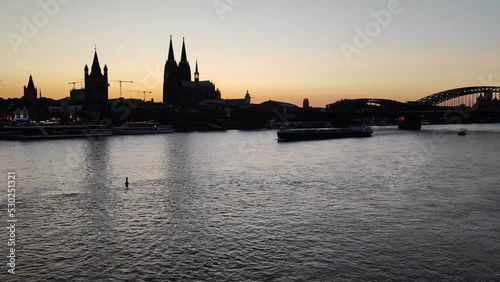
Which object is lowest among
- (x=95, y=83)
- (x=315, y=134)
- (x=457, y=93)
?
(x=315, y=134)

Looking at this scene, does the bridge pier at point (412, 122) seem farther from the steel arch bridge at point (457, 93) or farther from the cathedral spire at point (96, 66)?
the cathedral spire at point (96, 66)

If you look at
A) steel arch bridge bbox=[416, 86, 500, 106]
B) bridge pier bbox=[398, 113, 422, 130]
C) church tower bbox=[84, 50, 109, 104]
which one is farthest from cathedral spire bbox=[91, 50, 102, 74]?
steel arch bridge bbox=[416, 86, 500, 106]

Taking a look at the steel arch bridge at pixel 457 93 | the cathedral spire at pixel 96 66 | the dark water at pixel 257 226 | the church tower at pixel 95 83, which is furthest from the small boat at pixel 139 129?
the steel arch bridge at pixel 457 93

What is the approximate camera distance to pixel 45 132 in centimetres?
10256

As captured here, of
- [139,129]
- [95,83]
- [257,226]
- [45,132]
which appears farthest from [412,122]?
[257,226]

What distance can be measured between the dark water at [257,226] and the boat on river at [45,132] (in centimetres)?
6418

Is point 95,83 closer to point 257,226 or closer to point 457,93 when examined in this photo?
point 457,93

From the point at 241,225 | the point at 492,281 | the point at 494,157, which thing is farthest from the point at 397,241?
the point at 494,157

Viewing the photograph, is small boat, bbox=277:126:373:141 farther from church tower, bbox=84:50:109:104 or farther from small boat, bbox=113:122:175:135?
church tower, bbox=84:50:109:104

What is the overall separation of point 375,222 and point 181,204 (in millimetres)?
12646

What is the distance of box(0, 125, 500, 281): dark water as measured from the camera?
1670 centimetres

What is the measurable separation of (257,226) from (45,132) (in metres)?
94.6

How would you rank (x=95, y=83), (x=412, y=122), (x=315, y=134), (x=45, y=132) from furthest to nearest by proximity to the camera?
(x=95, y=83) → (x=412, y=122) → (x=315, y=134) → (x=45, y=132)

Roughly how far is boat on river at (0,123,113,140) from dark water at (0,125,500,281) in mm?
64178
